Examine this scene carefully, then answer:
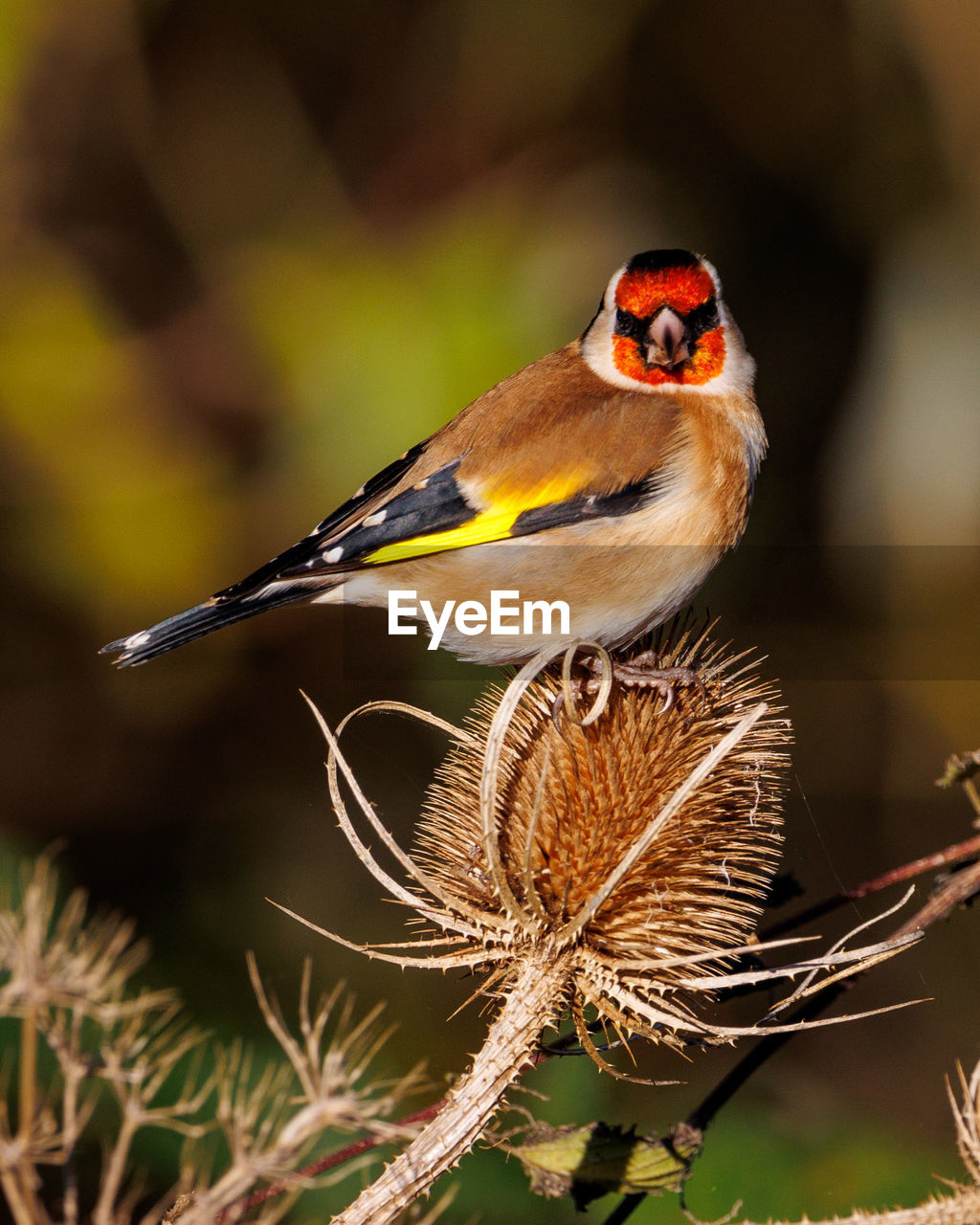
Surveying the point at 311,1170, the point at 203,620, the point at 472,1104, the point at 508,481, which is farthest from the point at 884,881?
the point at 203,620

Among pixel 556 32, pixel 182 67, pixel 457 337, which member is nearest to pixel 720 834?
pixel 457 337

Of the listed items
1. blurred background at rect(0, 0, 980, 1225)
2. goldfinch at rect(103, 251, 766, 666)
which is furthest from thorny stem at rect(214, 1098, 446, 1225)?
blurred background at rect(0, 0, 980, 1225)

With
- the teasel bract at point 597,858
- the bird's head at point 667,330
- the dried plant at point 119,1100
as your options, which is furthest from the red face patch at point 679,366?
the dried plant at point 119,1100

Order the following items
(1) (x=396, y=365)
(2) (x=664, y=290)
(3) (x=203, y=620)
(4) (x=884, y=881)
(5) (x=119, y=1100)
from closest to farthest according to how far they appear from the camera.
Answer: (5) (x=119, y=1100) < (4) (x=884, y=881) < (3) (x=203, y=620) < (2) (x=664, y=290) < (1) (x=396, y=365)

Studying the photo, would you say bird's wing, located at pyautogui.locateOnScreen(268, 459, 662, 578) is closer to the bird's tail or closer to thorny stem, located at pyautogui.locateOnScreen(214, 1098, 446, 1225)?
the bird's tail

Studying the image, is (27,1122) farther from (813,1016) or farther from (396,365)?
(396,365)

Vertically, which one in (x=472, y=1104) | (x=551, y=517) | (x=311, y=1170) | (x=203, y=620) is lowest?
(x=311, y=1170)

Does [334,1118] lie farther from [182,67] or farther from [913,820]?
[182,67]

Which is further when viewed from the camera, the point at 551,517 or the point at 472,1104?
the point at 551,517
